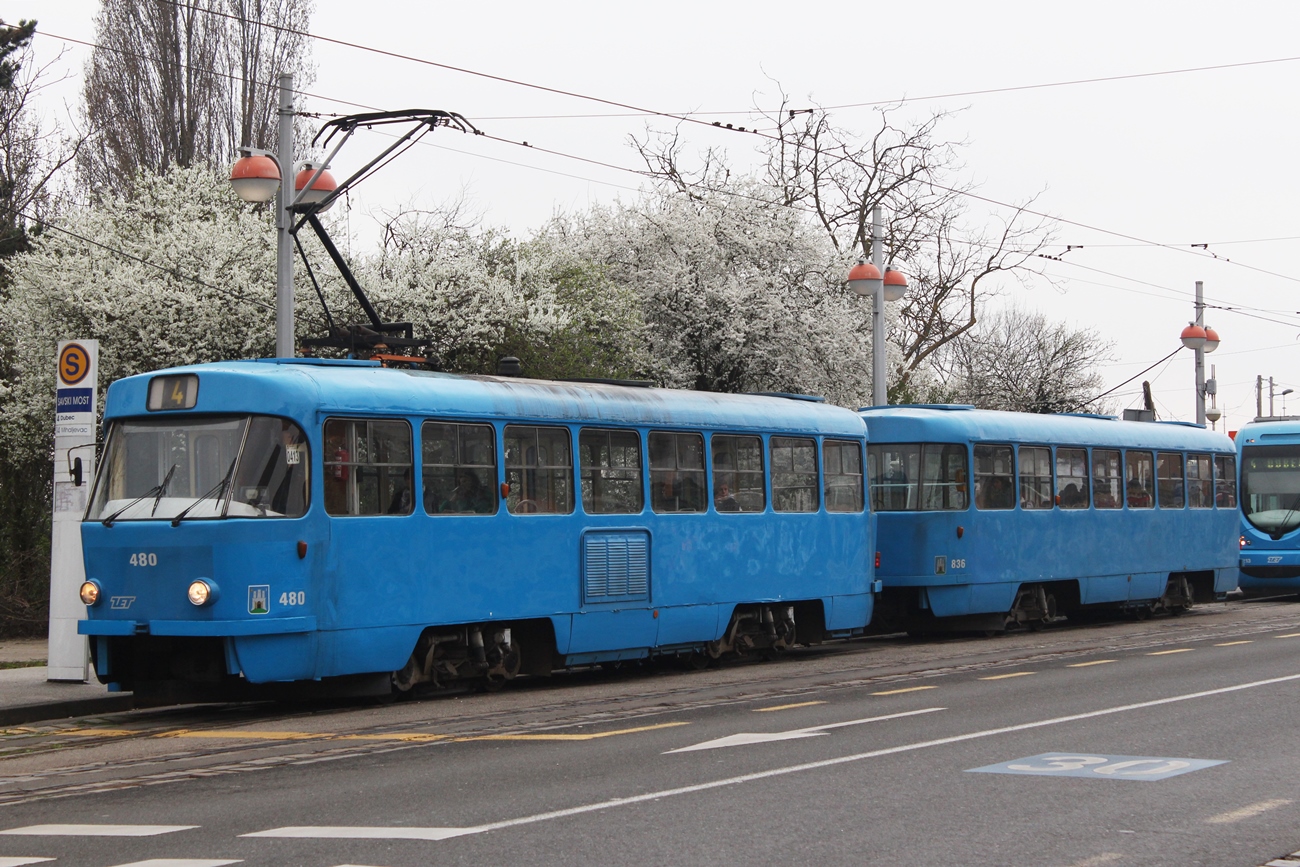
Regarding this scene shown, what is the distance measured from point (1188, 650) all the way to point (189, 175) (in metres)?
23.2

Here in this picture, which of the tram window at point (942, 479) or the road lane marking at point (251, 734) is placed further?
the tram window at point (942, 479)

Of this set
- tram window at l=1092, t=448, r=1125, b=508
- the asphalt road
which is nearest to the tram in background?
tram window at l=1092, t=448, r=1125, b=508

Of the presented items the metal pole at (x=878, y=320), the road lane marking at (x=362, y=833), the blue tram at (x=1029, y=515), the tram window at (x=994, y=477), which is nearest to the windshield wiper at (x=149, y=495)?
the road lane marking at (x=362, y=833)

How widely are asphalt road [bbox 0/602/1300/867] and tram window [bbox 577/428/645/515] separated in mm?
1739

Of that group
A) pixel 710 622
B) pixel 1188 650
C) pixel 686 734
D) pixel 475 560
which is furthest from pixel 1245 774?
pixel 1188 650

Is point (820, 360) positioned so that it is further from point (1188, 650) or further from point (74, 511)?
point (74, 511)

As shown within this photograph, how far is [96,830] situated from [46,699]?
6.35 m

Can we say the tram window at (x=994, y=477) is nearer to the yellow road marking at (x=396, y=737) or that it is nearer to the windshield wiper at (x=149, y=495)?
the yellow road marking at (x=396, y=737)

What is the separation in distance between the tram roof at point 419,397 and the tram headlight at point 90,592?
4.58 feet

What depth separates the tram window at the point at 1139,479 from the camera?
24766mm

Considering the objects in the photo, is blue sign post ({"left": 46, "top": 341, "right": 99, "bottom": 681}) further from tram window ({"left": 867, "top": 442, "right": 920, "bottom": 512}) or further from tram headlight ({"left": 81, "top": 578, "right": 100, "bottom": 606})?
tram window ({"left": 867, "top": 442, "right": 920, "bottom": 512})

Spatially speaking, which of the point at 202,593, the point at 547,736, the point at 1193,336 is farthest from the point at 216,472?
the point at 1193,336

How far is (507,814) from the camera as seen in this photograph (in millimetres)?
8148

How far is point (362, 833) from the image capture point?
768 centimetres
